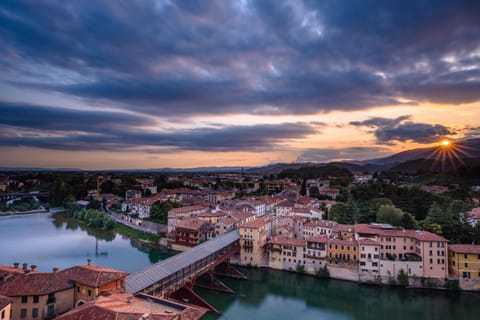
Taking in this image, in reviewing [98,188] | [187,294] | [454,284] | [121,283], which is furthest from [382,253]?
[98,188]

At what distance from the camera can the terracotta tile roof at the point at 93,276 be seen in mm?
10077

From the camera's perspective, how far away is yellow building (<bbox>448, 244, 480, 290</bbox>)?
55.0 ft

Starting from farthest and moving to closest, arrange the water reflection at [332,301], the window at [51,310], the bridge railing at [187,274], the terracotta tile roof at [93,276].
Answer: the water reflection at [332,301]
the bridge railing at [187,274]
the terracotta tile roof at [93,276]
the window at [51,310]

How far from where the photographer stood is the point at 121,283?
1077 centimetres

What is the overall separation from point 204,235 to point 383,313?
13710 mm

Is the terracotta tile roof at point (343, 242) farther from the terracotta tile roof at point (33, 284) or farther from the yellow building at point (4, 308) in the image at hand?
the yellow building at point (4, 308)

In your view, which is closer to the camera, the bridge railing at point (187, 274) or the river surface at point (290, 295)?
the bridge railing at point (187, 274)

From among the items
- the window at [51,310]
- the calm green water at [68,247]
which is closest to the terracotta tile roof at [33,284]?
the window at [51,310]

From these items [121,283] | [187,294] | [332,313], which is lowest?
[332,313]

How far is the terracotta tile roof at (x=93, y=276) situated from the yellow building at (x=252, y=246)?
37.2ft

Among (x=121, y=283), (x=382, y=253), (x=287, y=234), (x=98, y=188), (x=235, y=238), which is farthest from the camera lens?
(x=98, y=188)

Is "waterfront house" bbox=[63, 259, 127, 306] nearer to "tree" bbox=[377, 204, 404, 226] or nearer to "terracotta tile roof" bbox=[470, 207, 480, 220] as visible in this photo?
"tree" bbox=[377, 204, 404, 226]

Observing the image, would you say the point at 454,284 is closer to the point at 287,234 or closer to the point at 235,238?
the point at 287,234

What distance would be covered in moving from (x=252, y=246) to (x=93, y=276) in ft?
40.1
